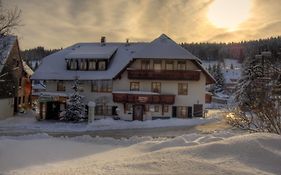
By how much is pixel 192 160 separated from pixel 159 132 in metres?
22.8

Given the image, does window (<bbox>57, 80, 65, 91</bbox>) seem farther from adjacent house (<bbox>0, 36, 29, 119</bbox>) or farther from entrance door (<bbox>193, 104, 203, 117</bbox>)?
entrance door (<bbox>193, 104, 203, 117</bbox>)

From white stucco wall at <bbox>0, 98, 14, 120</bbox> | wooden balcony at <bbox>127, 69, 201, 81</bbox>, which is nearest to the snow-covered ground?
white stucco wall at <bbox>0, 98, 14, 120</bbox>

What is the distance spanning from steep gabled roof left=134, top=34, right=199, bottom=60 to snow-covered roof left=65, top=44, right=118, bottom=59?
16.3ft

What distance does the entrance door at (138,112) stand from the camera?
49.2 m

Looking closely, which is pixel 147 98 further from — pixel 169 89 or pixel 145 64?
pixel 145 64

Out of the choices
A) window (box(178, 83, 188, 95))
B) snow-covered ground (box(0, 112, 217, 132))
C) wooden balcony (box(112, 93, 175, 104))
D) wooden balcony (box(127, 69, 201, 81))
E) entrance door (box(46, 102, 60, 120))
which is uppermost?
wooden balcony (box(127, 69, 201, 81))

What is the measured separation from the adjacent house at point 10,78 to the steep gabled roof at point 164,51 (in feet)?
47.1

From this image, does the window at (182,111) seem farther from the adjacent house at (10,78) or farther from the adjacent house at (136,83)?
the adjacent house at (10,78)

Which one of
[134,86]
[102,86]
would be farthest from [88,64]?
[134,86]

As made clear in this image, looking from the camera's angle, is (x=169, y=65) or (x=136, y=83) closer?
(x=169, y=65)

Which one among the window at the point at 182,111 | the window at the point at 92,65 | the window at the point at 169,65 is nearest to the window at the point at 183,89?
the window at the point at 182,111

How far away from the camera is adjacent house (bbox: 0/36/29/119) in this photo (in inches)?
1933

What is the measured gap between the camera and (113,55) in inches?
2156

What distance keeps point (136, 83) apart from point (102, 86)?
4.01m
